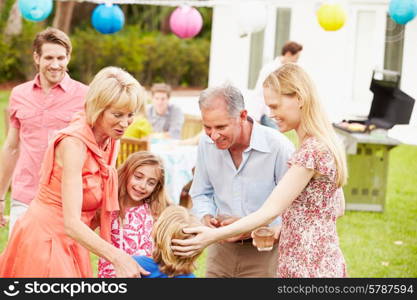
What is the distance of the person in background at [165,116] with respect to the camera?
9062 mm

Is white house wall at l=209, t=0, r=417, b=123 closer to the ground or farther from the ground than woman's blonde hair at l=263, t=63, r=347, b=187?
farther from the ground

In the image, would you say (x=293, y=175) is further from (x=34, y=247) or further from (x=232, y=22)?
(x=232, y=22)

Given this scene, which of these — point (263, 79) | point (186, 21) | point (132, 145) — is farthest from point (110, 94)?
point (263, 79)

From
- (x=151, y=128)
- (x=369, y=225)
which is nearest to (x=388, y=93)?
(x=369, y=225)

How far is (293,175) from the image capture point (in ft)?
10.6

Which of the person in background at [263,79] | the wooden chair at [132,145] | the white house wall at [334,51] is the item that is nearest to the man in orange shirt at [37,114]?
the wooden chair at [132,145]

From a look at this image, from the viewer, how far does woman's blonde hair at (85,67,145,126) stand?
328cm

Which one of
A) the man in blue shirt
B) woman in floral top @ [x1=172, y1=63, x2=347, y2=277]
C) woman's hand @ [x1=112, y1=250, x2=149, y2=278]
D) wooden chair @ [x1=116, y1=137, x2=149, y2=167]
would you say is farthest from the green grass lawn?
woman's hand @ [x1=112, y1=250, x2=149, y2=278]

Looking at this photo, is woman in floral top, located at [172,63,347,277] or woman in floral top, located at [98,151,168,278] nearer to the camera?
woman in floral top, located at [172,63,347,277]

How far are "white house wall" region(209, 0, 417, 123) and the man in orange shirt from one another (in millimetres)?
9868

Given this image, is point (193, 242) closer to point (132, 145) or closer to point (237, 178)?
point (237, 178)

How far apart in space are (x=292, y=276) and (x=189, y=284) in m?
0.44

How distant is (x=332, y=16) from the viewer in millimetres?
→ 7098

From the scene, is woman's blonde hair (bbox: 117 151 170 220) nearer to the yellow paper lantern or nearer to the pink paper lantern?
the yellow paper lantern
